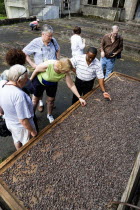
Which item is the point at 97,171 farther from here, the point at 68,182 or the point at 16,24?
the point at 16,24

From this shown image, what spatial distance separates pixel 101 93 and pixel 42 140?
1.81m

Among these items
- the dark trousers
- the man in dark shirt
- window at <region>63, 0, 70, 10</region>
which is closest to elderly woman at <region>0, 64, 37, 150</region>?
the dark trousers

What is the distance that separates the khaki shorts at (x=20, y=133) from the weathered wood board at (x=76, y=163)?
6.1 inches

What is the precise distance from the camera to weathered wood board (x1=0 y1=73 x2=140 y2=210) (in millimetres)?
1666

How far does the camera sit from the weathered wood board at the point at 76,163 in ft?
5.47

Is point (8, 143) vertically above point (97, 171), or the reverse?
point (97, 171)

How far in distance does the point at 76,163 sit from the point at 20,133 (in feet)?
3.00

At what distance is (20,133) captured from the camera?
2.24 meters

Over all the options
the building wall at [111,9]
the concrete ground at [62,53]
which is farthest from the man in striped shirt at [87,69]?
the building wall at [111,9]

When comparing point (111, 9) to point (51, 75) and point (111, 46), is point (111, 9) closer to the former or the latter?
point (111, 46)

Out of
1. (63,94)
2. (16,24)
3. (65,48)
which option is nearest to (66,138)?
(63,94)

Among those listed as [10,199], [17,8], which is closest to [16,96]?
[10,199]

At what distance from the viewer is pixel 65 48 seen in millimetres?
8078

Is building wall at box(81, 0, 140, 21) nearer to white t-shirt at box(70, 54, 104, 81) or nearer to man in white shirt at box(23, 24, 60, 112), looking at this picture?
man in white shirt at box(23, 24, 60, 112)
